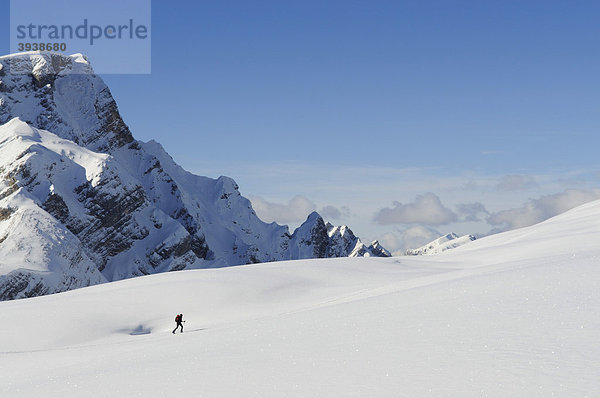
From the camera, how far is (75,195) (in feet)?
450

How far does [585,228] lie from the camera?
139 feet

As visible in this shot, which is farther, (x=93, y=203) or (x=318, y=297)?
(x=93, y=203)

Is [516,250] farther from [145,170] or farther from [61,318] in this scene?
[145,170]

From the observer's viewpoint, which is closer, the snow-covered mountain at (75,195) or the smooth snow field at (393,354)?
the smooth snow field at (393,354)

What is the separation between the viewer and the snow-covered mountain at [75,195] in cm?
9819

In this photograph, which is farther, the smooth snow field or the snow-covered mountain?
the snow-covered mountain

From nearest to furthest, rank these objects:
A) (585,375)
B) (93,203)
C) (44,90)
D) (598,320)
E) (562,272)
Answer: (585,375) → (598,320) → (562,272) → (93,203) → (44,90)

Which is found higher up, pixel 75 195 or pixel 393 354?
pixel 75 195

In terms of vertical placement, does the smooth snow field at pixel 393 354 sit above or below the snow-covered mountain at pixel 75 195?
below

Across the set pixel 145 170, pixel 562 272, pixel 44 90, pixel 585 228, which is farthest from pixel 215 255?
pixel 562 272

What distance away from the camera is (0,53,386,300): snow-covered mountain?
98.2 meters

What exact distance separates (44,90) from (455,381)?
571 feet

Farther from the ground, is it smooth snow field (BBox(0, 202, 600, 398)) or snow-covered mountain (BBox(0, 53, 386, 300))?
Answer: snow-covered mountain (BBox(0, 53, 386, 300))

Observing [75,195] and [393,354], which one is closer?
[393,354]
